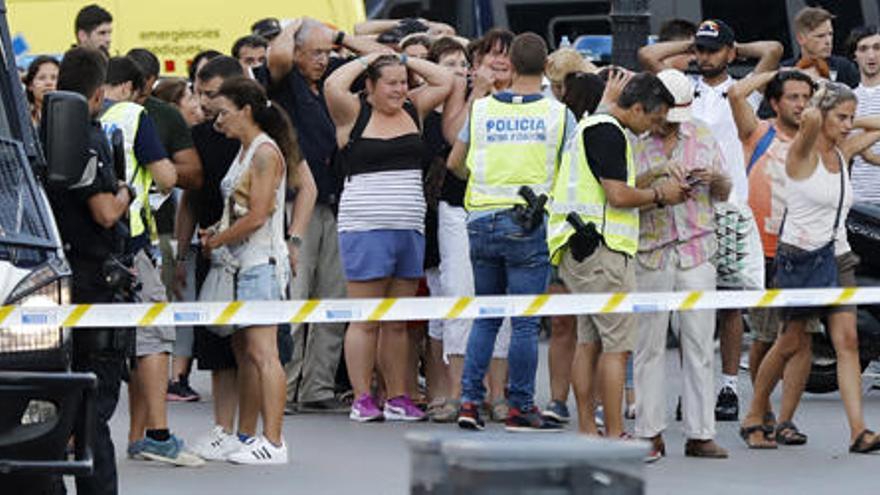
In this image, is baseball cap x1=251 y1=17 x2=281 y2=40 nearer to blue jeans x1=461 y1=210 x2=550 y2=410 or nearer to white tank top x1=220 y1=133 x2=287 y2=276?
blue jeans x1=461 y1=210 x2=550 y2=410

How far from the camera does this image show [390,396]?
1473cm

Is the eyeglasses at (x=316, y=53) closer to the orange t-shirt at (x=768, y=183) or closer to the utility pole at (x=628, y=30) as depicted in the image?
the orange t-shirt at (x=768, y=183)

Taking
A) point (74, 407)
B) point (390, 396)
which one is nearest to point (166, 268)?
point (390, 396)

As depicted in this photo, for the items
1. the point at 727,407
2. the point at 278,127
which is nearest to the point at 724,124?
the point at 727,407

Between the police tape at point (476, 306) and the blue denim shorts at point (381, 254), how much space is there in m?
0.71

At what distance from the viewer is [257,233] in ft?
41.4

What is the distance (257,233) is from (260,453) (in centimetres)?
100

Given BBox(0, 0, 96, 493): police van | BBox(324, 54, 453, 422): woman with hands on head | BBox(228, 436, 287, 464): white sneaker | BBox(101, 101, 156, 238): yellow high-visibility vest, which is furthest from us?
BBox(324, 54, 453, 422): woman with hands on head

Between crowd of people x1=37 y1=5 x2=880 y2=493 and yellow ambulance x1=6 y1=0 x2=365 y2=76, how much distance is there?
25.2ft

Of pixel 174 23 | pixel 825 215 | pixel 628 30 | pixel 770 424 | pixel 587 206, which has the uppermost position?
pixel 628 30

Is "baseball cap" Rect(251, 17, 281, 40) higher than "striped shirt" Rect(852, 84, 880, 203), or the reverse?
"baseball cap" Rect(251, 17, 281, 40)

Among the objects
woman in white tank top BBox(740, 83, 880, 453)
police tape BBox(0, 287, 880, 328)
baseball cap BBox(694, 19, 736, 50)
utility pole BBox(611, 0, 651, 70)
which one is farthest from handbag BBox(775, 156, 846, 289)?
utility pole BBox(611, 0, 651, 70)

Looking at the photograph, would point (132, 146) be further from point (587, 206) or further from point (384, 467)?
point (587, 206)

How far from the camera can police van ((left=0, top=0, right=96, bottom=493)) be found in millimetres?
9375
